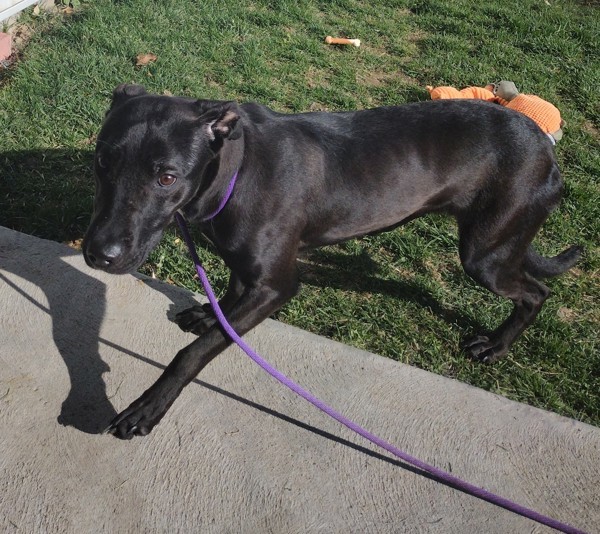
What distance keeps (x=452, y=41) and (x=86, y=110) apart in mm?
3889

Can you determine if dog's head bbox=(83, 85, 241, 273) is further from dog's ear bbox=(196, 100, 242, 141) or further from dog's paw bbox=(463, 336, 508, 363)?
dog's paw bbox=(463, 336, 508, 363)

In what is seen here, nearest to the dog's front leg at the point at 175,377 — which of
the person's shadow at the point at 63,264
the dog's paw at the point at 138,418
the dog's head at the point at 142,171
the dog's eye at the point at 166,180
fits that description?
the dog's paw at the point at 138,418

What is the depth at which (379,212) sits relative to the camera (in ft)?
11.3

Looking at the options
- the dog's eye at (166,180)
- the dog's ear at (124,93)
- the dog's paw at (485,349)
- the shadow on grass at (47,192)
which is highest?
the dog's ear at (124,93)

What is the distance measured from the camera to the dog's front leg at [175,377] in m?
2.96

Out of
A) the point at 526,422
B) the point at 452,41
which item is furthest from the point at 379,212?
the point at 452,41

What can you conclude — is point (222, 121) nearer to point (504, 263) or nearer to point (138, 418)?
point (138, 418)

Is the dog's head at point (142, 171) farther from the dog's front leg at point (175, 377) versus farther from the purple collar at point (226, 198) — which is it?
the dog's front leg at point (175, 377)

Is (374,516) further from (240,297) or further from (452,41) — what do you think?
(452,41)

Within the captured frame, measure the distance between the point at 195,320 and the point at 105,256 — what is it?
1042mm

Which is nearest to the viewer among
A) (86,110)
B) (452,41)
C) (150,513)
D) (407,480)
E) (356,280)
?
(150,513)

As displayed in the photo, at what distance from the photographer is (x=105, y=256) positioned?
2.66 metres

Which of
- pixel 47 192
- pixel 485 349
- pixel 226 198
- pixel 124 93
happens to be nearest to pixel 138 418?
pixel 226 198

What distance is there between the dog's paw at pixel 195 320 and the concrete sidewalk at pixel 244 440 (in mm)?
55
